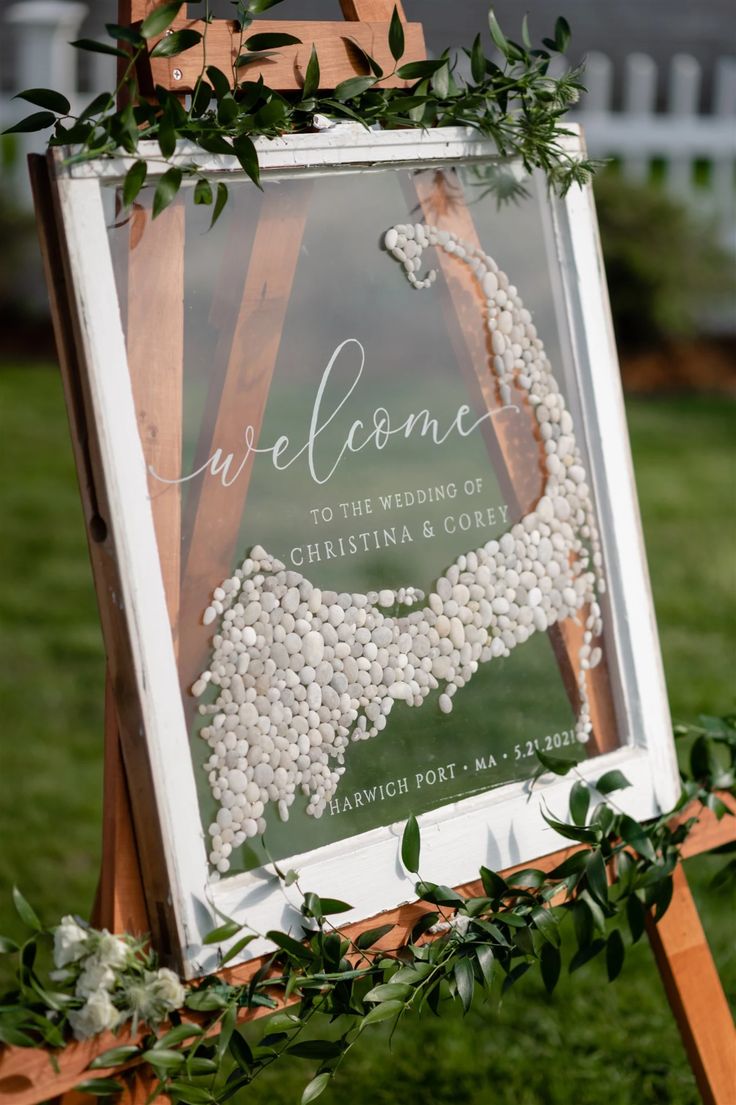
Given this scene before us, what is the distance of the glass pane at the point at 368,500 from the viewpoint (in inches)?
37.2

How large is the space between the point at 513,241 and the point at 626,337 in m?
3.93

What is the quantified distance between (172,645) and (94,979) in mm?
266

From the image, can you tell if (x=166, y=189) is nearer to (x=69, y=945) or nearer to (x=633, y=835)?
(x=69, y=945)

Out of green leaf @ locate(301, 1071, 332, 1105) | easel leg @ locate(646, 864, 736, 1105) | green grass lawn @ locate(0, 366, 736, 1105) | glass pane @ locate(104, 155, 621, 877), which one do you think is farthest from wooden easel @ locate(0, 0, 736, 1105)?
green grass lawn @ locate(0, 366, 736, 1105)

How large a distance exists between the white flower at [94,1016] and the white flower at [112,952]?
0.9 inches

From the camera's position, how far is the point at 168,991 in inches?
35.4

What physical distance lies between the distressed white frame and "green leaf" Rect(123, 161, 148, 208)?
0.06 feet

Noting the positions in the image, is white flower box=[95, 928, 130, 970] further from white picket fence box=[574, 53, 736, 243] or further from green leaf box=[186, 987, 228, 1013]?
white picket fence box=[574, 53, 736, 243]

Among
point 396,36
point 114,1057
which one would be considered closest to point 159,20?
point 396,36

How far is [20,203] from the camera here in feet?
16.0

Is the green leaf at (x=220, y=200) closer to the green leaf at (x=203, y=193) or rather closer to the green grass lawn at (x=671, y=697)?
the green leaf at (x=203, y=193)

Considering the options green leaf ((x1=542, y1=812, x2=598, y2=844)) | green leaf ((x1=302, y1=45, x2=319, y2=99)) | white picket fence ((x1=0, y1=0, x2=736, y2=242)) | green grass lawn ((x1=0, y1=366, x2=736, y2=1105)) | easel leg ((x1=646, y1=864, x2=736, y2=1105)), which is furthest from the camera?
white picket fence ((x1=0, y1=0, x2=736, y2=242))

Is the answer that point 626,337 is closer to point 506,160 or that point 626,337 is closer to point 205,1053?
point 506,160

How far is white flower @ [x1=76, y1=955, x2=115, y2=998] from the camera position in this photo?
A: 90 centimetres
